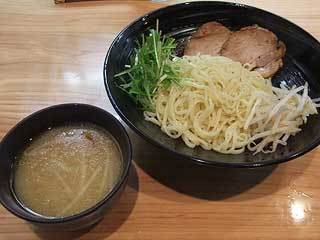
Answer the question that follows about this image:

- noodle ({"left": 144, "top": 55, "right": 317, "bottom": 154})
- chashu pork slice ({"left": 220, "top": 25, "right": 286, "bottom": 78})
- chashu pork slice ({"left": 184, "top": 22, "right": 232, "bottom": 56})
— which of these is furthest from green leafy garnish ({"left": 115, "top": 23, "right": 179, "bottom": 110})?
chashu pork slice ({"left": 220, "top": 25, "right": 286, "bottom": 78})

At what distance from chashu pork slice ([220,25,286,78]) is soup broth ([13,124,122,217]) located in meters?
0.65

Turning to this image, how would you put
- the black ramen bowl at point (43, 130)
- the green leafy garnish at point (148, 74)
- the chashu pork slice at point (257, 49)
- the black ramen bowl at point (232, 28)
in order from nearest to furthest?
1. the black ramen bowl at point (43, 130)
2. the black ramen bowl at point (232, 28)
3. the green leafy garnish at point (148, 74)
4. the chashu pork slice at point (257, 49)

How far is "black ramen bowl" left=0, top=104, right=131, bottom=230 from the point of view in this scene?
917mm

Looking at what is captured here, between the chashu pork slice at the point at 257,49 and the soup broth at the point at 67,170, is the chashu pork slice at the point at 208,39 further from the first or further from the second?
the soup broth at the point at 67,170

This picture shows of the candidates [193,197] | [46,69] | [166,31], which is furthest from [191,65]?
[46,69]

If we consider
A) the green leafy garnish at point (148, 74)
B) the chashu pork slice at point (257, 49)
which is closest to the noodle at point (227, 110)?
the green leafy garnish at point (148, 74)

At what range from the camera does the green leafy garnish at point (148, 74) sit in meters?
1.26

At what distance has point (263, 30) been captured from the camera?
152 cm

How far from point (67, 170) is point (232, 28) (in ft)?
3.05

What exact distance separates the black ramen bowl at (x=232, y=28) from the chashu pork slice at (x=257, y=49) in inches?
1.5

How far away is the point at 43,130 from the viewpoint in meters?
1.12

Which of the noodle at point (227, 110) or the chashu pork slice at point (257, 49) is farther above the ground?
the chashu pork slice at point (257, 49)

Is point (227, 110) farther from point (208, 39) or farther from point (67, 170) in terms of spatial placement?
point (67, 170)

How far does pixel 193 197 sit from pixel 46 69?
2.69ft
